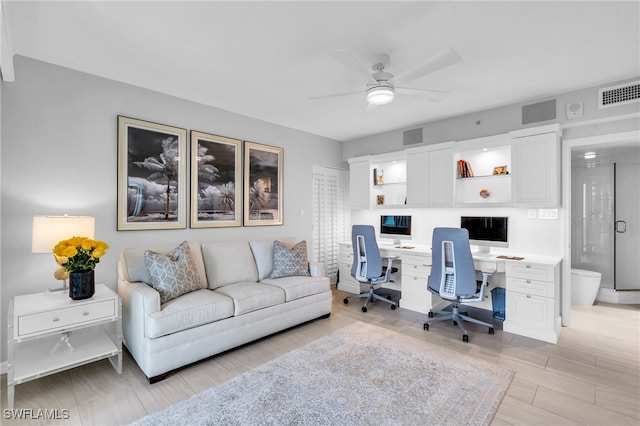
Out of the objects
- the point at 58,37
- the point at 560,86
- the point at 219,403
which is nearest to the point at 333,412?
the point at 219,403

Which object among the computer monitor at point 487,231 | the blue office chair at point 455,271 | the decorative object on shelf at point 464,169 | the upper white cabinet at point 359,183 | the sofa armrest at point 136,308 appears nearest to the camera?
the sofa armrest at point 136,308

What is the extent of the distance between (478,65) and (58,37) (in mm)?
3485

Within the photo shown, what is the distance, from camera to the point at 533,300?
3270 millimetres

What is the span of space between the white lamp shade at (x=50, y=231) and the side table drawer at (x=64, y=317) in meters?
0.50

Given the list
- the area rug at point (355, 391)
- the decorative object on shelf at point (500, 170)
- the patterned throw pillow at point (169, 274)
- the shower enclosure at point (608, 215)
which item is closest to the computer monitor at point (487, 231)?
the decorative object on shelf at point (500, 170)

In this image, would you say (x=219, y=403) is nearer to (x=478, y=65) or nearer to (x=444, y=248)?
(x=444, y=248)

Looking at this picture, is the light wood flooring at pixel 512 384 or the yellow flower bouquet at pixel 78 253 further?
the yellow flower bouquet at pixel 78 253

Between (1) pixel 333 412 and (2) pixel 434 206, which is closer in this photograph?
(1) pixel 333 412

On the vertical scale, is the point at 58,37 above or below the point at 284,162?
above

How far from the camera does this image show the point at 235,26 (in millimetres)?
A: 2205

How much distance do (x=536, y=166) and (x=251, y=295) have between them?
3.51 metres

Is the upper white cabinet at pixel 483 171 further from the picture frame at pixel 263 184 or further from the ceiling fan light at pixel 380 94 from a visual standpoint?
the picture frame at pixel 263 184

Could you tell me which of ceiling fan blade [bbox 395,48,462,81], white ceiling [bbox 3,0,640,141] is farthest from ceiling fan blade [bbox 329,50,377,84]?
ceiling fan blade [bbox 395,48,462,81]

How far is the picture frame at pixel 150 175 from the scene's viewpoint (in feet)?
10.2
